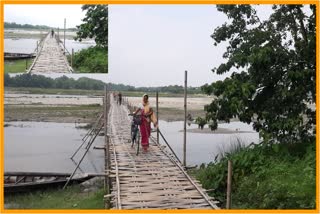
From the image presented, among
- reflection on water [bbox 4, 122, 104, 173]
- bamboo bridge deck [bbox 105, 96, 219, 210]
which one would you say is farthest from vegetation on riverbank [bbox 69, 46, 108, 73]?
reflection on water [bbox 4, 122, 104, 173]

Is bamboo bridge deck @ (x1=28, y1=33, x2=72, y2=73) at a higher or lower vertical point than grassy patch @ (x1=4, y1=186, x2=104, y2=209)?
higher

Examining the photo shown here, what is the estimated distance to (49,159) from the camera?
19.0 metres

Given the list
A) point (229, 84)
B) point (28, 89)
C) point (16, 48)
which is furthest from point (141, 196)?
point (28, 89)

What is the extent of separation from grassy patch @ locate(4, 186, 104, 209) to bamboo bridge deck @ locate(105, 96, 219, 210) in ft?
4.51

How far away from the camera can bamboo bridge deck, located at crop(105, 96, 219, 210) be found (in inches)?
250

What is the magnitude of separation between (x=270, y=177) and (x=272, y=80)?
7.32 feet

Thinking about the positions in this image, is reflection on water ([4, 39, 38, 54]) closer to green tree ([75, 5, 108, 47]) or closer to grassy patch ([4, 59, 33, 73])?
grassy patch ([4, 59, 33, 73])

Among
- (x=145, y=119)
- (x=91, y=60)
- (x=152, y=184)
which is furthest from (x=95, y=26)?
(x=152, y=184)

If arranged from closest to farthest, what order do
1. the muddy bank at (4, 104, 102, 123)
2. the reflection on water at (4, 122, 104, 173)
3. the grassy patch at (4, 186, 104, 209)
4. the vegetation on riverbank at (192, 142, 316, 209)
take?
1. the vegetation on riverbank at (192, 142, 316, 209)
2. the grassy patch at (4, 186, 104, 209)
3. the reflection on water at (4, 122, 104, 173)
4. the muddy bank at (4, 104, 102, 123)

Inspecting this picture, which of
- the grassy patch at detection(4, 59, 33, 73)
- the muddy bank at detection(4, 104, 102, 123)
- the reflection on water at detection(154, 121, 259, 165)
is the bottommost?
the reflection on water at detection(154, 121, 259, 165)

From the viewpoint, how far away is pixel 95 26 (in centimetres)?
798

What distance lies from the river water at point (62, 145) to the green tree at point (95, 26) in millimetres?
5952

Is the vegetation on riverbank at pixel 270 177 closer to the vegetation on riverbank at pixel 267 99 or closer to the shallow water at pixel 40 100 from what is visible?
the vegetation on riverbank at pixel 267 99

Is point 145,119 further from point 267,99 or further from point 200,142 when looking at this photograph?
point 200,142
